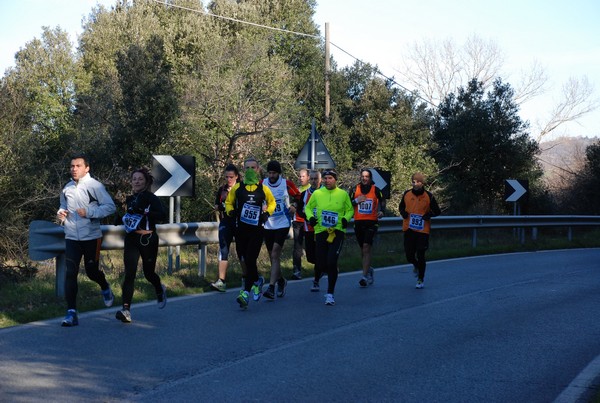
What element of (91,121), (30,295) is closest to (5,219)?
(30,295)

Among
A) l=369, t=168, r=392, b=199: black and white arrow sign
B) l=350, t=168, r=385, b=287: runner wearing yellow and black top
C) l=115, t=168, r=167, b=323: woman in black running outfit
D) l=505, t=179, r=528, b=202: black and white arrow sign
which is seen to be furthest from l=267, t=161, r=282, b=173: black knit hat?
l=505, t=179, r=528, b=202: black and white arrow sign

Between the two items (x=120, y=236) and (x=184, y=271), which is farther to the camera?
(x=184, y=271)

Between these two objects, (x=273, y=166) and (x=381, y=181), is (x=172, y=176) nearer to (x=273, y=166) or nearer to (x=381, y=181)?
(x=273, y=166)

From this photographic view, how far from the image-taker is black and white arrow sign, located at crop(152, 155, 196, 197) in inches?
510

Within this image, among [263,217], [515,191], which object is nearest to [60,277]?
[263,217]

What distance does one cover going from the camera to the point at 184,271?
527 inches

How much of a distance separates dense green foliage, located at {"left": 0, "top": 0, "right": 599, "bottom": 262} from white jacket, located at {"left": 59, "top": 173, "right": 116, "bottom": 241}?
1138cm

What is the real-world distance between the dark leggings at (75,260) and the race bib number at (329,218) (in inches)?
129

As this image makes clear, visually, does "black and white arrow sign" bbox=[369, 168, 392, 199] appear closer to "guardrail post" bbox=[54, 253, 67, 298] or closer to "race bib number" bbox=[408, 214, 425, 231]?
"race bib number" bbox=[408, 214, 425, 231]

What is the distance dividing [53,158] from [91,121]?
7.07ft

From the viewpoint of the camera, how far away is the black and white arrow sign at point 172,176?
13.0m

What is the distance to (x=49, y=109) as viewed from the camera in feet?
139

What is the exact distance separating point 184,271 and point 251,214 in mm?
3128

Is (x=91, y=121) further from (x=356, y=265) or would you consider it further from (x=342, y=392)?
(x=342, y=392)
